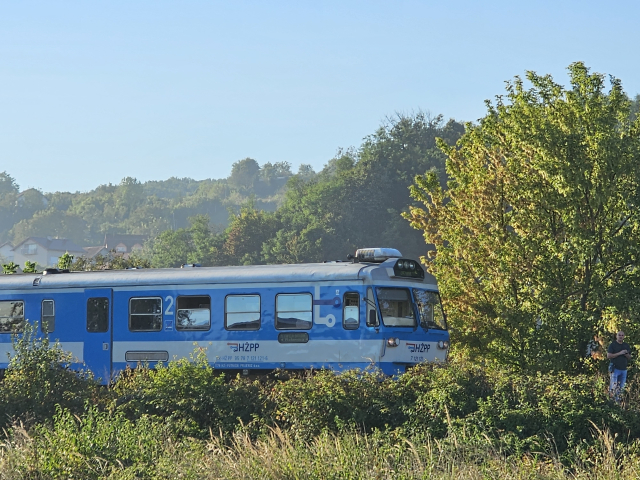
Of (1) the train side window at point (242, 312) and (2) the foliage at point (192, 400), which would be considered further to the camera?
(1) the train side window at point (242, 312)

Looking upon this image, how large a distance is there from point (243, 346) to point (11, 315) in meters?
6.35

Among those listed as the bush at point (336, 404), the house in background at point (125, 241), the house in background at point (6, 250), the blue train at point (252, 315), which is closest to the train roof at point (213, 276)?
the blue train at point (252, 315)

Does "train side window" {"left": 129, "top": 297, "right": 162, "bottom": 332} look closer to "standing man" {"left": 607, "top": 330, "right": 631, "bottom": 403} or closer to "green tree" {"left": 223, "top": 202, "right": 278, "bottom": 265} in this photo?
"standing man" {"left": 607, "top": 330, "right": 631, "bottom": 403}

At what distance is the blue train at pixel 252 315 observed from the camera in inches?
765

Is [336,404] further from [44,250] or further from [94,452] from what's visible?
[44,250]

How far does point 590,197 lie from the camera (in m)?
20.5

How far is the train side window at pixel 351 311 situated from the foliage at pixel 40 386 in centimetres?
516

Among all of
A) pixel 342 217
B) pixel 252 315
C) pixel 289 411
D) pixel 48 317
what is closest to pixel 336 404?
pixel 289 411

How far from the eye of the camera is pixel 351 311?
765 inches

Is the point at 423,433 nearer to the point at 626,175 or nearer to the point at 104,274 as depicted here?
the point at 626,175

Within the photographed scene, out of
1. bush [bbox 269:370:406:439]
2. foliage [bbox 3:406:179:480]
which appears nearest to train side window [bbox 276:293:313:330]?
bush [bbox 269:370:406:439]

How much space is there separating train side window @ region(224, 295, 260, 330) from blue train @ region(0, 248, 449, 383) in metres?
0.02

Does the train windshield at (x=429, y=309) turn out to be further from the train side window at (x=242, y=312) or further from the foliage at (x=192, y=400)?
the foliage at (x=192, y=400)

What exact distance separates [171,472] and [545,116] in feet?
43.2
